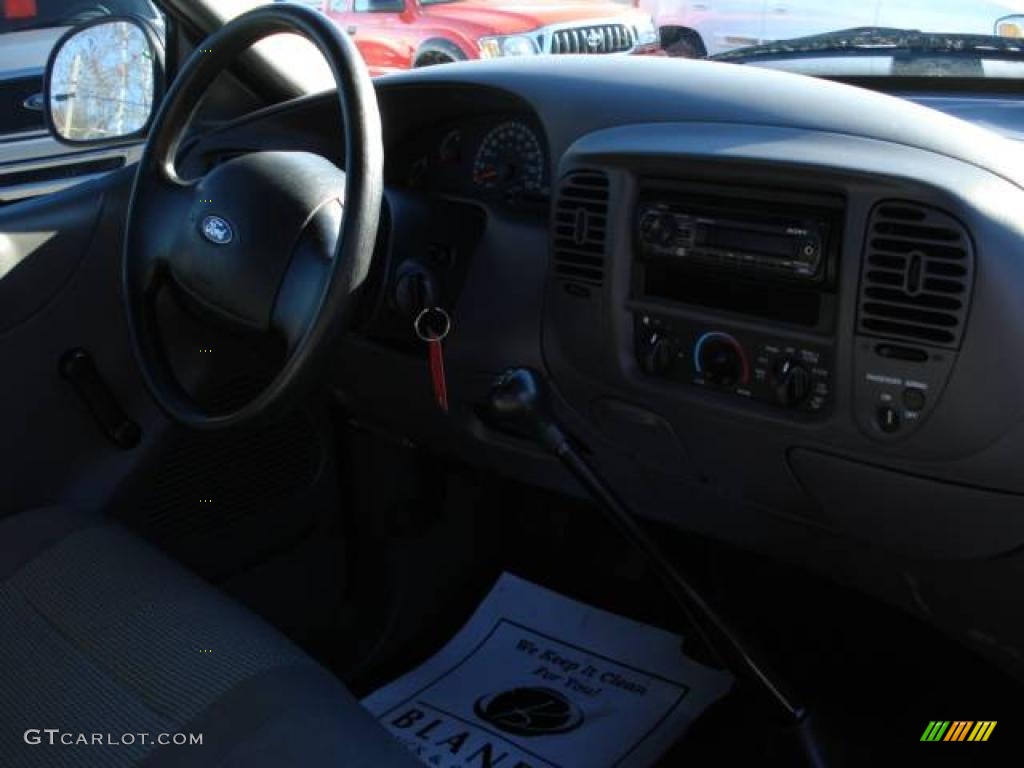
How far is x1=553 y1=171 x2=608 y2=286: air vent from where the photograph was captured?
158 cm

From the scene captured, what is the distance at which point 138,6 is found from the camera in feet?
7.54

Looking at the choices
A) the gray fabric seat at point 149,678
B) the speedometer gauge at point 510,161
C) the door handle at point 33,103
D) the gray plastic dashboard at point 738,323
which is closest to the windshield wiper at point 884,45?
the speedometer gauge at point 510,161

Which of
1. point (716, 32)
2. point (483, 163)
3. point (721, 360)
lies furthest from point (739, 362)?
point (716, 32)

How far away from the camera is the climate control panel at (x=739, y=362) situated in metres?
1.45

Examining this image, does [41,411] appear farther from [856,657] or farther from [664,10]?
[664,10]

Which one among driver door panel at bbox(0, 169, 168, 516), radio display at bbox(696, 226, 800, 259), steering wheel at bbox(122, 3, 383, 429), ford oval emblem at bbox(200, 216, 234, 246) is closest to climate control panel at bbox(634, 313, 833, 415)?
radio display at bbox(696, 226, 800, 259)

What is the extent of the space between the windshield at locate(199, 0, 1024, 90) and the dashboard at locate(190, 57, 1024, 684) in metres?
0.17

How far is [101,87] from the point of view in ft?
7.66

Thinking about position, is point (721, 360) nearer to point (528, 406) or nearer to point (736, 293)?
point (736, 293)

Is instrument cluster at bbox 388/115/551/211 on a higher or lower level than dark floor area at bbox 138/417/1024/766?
higher

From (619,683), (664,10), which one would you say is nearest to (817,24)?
(664,10)

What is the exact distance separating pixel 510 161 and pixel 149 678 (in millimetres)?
893

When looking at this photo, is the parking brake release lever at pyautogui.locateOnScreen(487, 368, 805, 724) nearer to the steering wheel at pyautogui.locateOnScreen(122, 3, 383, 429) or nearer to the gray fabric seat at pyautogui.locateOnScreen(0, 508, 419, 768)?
the steering wheel at pyautogui.locateOnScreen(122, 3, 383, 429)

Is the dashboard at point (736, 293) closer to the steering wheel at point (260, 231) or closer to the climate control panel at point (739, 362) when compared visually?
the climate control panel at point (739, 362)
